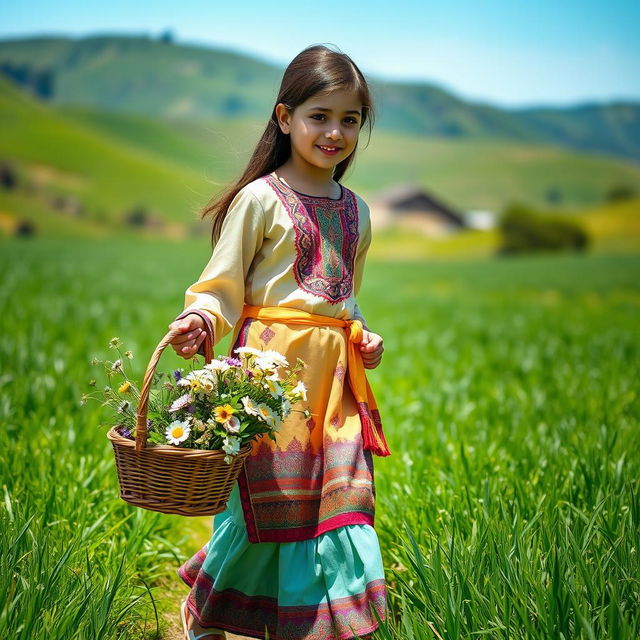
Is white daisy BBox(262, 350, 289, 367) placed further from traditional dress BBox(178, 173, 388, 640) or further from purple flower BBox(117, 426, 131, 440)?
purple flower BBox(117, 426, 131, 440)

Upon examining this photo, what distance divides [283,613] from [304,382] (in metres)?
0.72

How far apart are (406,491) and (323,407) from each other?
1.05 m

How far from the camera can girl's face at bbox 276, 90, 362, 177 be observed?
2672 millimetres

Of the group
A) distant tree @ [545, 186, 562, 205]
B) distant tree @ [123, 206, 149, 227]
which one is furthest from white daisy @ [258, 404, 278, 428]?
distant tree @ [545, 186, 562, 205]

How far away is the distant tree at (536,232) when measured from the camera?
56.9 m

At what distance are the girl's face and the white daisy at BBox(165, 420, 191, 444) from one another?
100 cm

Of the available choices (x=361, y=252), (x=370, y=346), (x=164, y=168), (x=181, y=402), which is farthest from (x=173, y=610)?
(x=164, y=168)

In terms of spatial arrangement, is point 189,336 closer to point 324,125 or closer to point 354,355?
point 354,355

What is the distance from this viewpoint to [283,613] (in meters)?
2.52

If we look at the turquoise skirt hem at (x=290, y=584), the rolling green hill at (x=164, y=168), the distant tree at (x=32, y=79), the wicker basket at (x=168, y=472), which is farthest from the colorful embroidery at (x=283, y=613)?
the distant tree at (x=32, y=79)

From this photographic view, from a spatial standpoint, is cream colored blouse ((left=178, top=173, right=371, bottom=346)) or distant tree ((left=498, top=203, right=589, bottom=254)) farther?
distant tree ((left=498, top=203, right=589, bottom=254))

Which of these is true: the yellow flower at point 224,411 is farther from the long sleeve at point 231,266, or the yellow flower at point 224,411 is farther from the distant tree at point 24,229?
the distant tree at point 24,229

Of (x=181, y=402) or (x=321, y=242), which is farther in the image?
(x=321, y=242)

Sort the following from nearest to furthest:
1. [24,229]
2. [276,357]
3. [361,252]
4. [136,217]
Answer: [276,357]
[361,252]
[24,229]
[136,217]
